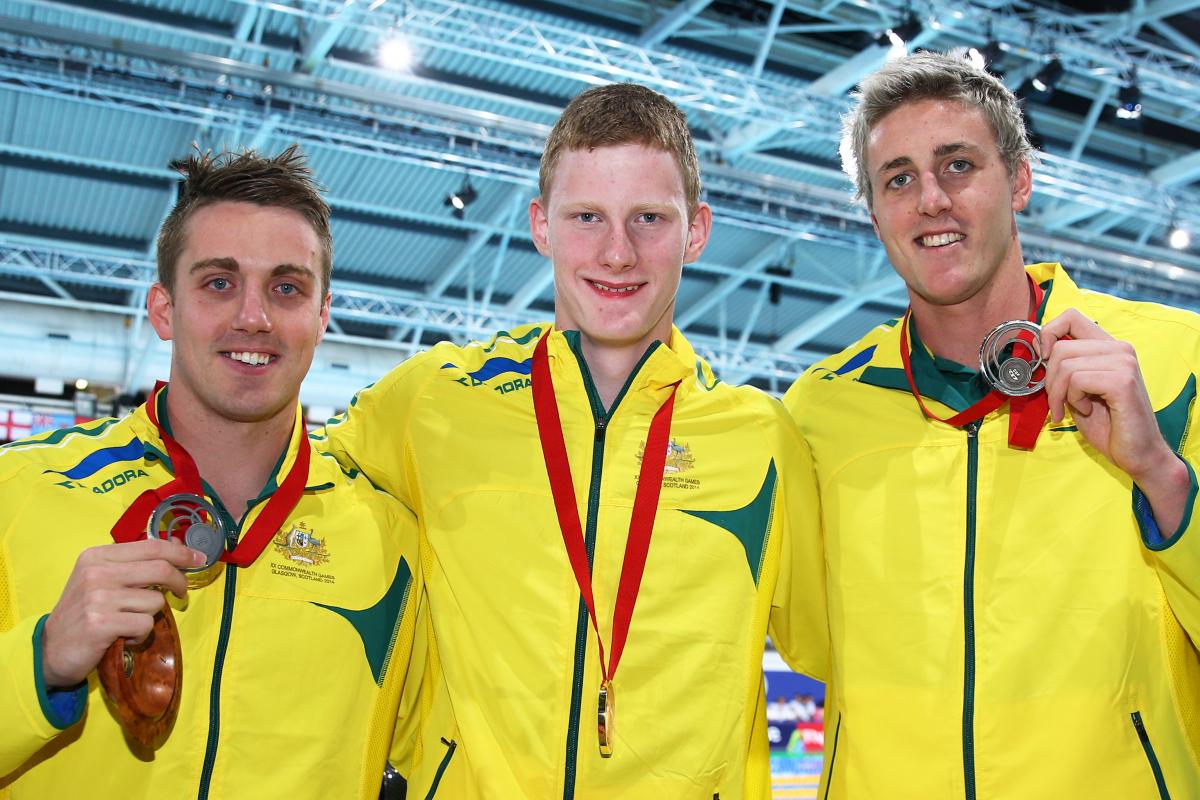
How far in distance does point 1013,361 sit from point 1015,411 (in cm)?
19

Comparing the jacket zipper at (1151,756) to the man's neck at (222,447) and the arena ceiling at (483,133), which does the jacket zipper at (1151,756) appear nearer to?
the man's neck at (222,447)

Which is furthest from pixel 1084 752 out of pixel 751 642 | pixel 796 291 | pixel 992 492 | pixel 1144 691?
pixel 796 291

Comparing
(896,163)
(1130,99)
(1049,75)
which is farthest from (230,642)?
(1130,99)

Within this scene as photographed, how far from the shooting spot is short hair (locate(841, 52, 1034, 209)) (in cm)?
296

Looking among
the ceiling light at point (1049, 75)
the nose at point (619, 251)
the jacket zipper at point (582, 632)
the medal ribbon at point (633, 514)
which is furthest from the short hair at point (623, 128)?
the ceiling light at point (1049, 75)

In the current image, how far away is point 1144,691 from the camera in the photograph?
259 centimetres

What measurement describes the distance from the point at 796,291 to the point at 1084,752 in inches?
652

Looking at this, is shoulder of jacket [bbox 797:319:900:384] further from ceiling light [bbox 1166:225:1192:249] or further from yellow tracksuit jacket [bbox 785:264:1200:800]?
ceiling light [bbox 1166:225:1192:249]

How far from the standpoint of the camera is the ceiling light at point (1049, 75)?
11.1 meters

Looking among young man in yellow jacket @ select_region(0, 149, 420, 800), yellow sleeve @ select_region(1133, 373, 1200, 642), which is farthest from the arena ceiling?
yellow sleeve @ select_region(1133, 373, 1200, 642)

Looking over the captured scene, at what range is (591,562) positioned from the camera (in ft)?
8.62

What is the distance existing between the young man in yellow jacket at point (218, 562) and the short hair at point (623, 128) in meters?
0.73

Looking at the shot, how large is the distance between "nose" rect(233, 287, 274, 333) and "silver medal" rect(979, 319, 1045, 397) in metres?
1.80

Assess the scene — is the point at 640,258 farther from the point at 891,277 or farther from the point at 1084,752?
the point at 891,277
